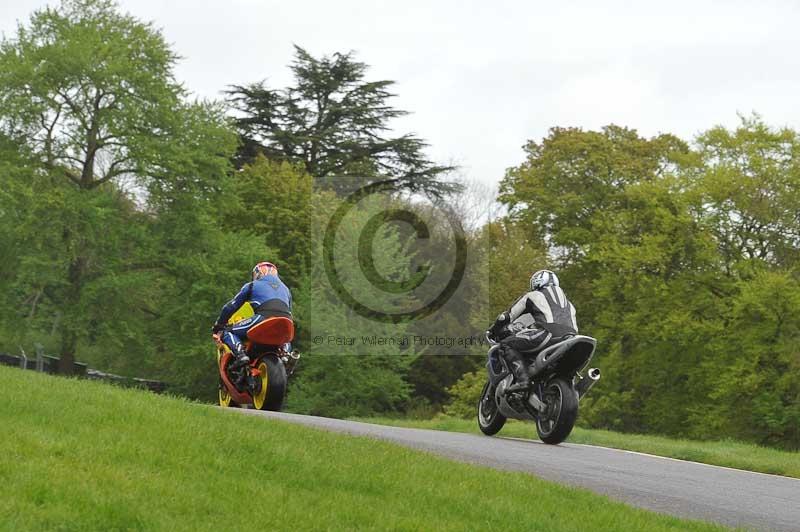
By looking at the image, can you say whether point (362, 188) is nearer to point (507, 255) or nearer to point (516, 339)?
point (507, 255)

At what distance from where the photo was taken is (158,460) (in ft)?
25.0

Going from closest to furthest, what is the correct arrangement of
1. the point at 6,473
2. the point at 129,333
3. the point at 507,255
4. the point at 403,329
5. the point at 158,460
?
the point at 6,473 < the point at 158,460 < the point at 129,333 < the point at 403,329 < the point at 507,255

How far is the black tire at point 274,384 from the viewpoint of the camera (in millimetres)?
14727

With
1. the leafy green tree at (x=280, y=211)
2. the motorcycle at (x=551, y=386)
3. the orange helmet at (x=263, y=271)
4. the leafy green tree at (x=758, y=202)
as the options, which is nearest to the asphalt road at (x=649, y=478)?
the motorcycle at (x=551, y=386)

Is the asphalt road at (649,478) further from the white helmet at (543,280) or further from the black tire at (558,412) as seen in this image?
the white helmet at (543,280)

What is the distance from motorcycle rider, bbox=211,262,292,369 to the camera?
14781mm

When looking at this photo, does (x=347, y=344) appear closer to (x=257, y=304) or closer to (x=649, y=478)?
(x=257, y=304)

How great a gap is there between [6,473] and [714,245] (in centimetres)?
3540

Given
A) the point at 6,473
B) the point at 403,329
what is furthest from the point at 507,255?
the point at 6,473

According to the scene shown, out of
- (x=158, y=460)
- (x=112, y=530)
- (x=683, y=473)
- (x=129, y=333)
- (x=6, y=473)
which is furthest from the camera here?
(x=129, y=333)

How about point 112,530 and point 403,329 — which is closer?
point 112,530

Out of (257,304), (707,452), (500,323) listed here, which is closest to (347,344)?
(257,304)

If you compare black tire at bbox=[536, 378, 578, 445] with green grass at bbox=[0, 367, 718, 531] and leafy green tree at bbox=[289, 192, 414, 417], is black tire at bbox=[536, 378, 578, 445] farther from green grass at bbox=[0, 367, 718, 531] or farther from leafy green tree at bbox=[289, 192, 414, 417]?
leafy green tree at bbox=[289, 192, 414, 417]

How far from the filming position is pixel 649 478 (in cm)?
1096
